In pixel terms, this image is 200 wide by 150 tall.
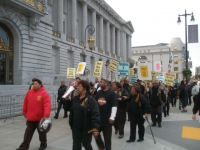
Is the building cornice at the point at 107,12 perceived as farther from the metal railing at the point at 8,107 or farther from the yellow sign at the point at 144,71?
the metal railing at the point at 8,107

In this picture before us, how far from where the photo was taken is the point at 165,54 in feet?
353

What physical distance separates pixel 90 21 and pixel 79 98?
148ft

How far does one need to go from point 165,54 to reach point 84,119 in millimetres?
108450

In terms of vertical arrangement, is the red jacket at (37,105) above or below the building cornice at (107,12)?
below

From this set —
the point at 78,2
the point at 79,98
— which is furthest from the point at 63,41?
the point at 79,98

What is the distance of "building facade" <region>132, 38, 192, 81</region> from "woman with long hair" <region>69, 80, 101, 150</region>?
97.1 m

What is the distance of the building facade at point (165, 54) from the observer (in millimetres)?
101812

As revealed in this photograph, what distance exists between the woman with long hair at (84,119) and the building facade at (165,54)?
318 feet

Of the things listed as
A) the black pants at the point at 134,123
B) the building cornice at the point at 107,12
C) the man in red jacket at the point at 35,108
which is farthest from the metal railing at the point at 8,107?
the building cornice at the point at 107,12

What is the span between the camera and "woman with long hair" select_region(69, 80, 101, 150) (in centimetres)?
429

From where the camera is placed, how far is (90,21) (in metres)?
48.1

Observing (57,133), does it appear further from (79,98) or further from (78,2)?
(78,2)

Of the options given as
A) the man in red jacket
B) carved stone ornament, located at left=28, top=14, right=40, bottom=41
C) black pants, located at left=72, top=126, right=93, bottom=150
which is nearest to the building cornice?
carved stone ornament, located at left=28, top=14, right=40, bottom=41

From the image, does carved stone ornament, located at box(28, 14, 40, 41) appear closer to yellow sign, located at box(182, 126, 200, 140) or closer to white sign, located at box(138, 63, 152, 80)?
white sign, located at box(138, 63, 152, 80)
